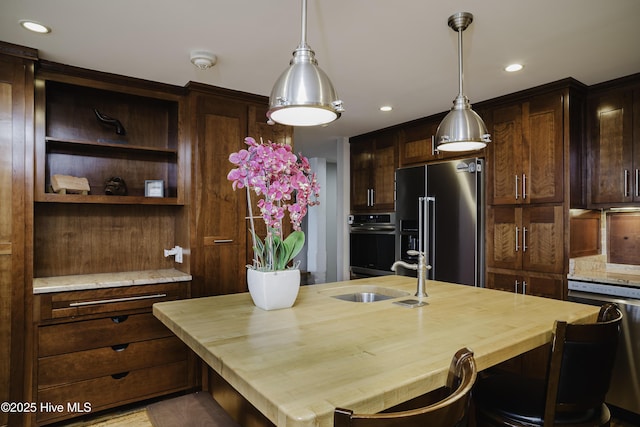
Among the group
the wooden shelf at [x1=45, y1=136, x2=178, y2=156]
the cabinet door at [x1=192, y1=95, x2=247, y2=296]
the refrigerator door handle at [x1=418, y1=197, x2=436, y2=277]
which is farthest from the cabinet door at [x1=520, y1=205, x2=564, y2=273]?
the wooden shelf at [x1=45, y1=136, x2=178, y2=156]

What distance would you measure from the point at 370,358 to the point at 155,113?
9.64 ft

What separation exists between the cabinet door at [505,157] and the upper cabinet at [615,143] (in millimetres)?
493

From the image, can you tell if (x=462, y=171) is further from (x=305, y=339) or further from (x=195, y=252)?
(x=305, y=339)

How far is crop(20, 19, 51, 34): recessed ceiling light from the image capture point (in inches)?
77.4

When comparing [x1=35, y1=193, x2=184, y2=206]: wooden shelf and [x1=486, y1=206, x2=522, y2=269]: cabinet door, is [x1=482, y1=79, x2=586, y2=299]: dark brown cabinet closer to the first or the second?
[x1=486, y1=206, x2=522, y2=269]: cabinet door

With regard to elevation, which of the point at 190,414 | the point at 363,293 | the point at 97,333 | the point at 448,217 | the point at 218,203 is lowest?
the point at 97,333

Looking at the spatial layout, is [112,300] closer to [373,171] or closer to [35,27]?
[35,27]

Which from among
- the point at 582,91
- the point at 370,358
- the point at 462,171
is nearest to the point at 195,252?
the point at 370,358

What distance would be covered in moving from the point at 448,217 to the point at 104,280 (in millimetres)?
2827

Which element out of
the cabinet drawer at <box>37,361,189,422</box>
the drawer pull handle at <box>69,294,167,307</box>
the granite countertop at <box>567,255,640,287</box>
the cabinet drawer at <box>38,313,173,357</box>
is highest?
the granite countertop at <box>567,255,640,287</box>

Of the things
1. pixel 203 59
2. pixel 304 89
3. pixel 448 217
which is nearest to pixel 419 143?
pixel 448 217

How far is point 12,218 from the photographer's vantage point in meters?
2.32

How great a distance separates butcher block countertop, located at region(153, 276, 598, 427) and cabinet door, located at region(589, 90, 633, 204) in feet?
5.05

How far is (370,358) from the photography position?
1054 mm
